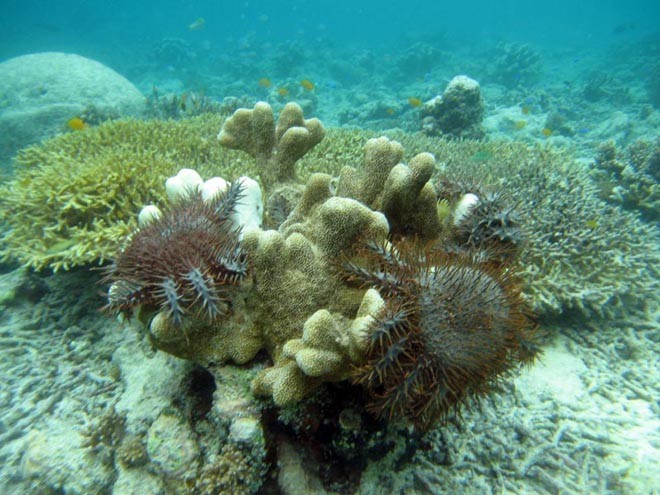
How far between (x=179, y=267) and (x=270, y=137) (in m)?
2.25

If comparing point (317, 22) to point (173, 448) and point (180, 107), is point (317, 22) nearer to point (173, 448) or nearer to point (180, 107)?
point (180, 107)

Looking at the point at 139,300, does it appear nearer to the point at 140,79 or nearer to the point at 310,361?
the point at 310,361

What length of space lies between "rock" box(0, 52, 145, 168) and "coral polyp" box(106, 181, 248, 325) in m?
10.6

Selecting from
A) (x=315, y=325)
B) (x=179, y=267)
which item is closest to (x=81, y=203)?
(x=179, y=267)

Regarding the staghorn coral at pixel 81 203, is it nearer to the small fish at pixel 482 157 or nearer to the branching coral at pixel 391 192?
the branching coral at pixel 391 192

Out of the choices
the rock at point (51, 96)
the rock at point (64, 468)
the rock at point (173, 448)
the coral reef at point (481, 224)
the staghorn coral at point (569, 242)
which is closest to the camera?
the rock at point (173, 448)

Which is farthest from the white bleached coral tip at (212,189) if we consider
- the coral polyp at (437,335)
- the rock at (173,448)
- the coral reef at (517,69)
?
the coral reef at (517,69)

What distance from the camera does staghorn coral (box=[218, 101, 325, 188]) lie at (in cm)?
374

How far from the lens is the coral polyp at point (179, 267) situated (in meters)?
1.98

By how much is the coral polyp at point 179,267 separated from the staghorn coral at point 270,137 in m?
1.56

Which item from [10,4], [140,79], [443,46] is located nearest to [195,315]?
[140,79]

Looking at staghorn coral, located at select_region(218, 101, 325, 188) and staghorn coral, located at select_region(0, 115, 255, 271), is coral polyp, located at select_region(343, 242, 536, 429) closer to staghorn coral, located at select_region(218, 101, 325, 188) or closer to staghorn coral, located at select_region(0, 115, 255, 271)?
staghorn coral, located at select_region(218, 101, 325, 188)

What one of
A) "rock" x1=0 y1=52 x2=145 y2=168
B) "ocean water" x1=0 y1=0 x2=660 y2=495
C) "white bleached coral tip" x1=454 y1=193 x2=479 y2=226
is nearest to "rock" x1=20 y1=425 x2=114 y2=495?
"ocean water" x1=0 y1=0 x2=660 y2=495

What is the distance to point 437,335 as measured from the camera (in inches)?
73.7
